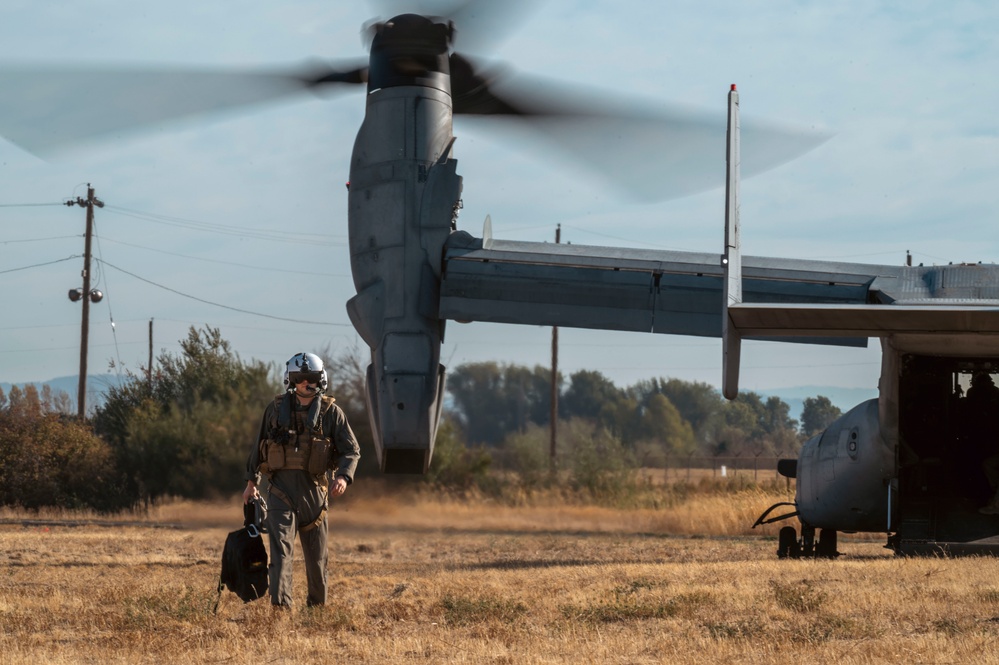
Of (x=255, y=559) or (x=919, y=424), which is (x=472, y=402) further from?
(x=255, y=559)

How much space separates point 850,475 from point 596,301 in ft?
12.3

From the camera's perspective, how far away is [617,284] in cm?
1521

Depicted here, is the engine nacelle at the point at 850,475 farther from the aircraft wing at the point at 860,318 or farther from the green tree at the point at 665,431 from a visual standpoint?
the green tree at the point at 665,431

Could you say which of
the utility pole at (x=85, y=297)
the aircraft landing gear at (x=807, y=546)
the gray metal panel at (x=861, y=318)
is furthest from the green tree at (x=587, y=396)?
the gray metal panel at (x=861, y=318)

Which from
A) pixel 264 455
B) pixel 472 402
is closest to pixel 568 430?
pixel 472 402

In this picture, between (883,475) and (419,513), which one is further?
(419,513)

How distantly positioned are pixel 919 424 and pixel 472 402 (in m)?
26.2

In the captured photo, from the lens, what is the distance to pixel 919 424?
45.7ft

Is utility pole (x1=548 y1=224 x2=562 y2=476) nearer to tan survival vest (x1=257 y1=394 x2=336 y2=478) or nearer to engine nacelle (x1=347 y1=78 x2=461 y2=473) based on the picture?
engine nacelle (x1=347 y1=78 x2=461 y2=473)

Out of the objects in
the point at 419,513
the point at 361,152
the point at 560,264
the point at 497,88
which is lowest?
the point at 419,513

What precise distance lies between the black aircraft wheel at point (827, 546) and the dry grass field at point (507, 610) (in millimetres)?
942

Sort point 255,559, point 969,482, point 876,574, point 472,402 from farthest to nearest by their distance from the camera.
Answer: point 472,402, point 969,482, point 876,574, point 255,559

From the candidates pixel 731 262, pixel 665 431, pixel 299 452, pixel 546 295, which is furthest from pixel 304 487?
pixel 665 431

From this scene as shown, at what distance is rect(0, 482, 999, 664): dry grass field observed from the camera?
712 cm
